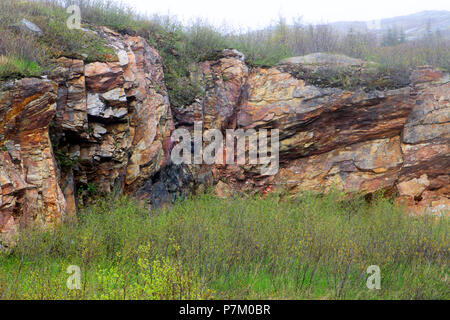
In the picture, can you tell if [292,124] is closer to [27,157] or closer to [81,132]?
[81,132]

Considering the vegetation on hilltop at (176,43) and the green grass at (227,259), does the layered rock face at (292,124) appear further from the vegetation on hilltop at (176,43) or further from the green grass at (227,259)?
the green grass at (227,259)

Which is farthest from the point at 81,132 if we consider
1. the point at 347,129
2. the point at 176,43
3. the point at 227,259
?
the point at 347,129

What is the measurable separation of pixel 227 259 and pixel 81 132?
3822mm

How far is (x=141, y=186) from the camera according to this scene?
7.59 meters

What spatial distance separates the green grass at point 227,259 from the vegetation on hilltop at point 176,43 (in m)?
2.93

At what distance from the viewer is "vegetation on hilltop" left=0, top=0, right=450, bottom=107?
6.39 meters

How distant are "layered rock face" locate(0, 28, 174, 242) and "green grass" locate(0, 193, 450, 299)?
2.08 feet

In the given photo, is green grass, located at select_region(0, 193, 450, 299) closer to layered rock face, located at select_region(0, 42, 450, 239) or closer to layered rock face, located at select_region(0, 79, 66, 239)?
layered rock face, located at select_region(0, 79, 66, 239)

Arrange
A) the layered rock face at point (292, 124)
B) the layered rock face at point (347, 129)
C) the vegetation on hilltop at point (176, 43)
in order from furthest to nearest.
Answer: the layered rock face at point (347, 129), the layered rock face at point (292, 124), the vegetation on hilltop at point (176, 43)

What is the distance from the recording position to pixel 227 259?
15.2 feet

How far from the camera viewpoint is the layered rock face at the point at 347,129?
8.79 meters

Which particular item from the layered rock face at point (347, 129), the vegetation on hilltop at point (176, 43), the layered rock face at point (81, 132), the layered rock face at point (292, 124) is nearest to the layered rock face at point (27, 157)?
the layered rock face at point (81, 132)

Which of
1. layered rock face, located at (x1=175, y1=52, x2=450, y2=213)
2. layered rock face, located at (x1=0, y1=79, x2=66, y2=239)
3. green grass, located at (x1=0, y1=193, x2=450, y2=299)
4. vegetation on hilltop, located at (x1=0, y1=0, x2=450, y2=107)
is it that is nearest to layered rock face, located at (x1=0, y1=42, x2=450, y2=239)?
layered rock face, located at (x1=175, y1=52, x2=450, y2=213)

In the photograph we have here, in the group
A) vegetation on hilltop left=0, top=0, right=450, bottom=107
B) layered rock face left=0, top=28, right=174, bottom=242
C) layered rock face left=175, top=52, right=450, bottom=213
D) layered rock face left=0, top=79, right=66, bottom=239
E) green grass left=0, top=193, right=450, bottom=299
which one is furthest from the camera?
layered rock face left=175, top=52, right=450, bottom=213
